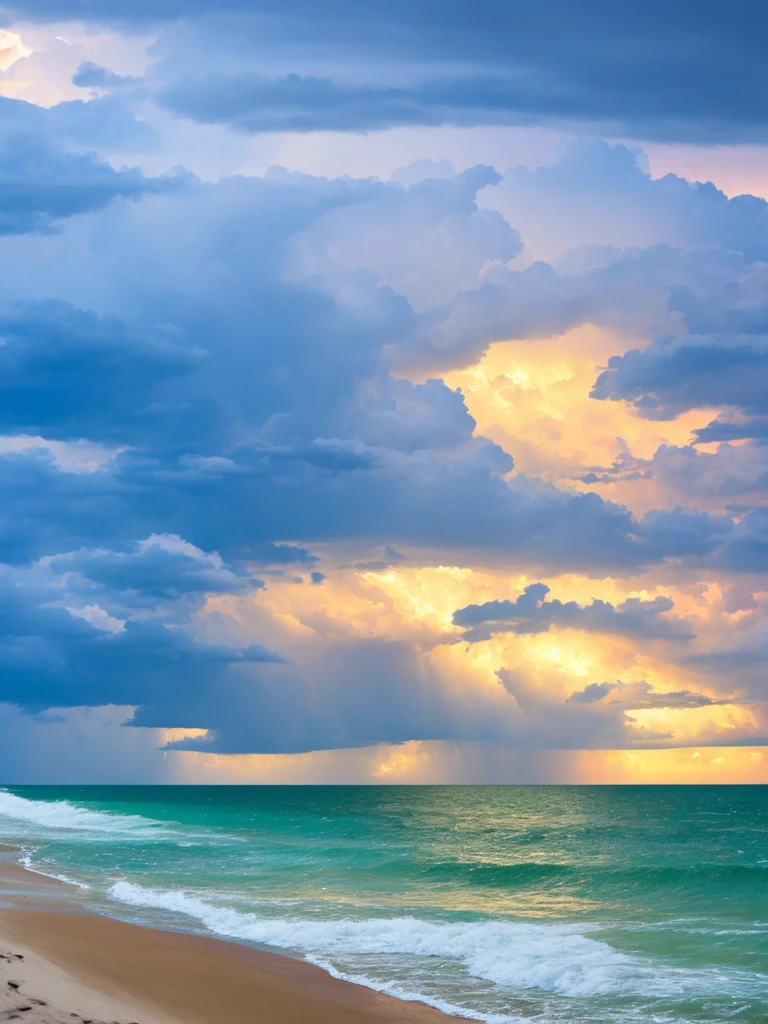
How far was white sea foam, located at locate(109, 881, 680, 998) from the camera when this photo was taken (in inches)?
755

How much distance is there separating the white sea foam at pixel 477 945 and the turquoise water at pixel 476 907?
6 cm

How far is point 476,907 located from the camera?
30.1 m

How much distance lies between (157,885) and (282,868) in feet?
25.1

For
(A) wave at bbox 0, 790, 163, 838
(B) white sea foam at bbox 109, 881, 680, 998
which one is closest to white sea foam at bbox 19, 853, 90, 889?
(B) white sea foam at bbox 109, 881, 680, 998

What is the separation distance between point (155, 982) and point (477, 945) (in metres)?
7.92

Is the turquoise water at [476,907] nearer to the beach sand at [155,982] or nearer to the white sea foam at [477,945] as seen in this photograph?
the white sea foam at [477,945]

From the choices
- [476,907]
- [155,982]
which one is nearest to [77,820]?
[476,907]

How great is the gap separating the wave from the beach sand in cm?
3366

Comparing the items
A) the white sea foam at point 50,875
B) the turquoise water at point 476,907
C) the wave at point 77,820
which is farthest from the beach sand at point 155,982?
the wave at point 77,820

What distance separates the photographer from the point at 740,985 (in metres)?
19.1

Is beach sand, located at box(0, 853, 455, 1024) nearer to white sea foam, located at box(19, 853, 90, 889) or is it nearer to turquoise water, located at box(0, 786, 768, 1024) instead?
turquoise water, located at box(0, 786, 768, 1024)

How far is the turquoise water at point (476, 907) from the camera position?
725 inches

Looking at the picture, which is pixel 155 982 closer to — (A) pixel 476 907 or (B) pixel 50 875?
(A) pixel 476 907

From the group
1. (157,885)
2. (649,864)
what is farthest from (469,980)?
(649,864)
